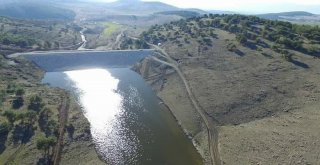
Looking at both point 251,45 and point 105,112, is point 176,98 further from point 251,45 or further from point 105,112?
point 251,45

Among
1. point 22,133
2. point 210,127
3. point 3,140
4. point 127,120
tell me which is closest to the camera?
point 3,140

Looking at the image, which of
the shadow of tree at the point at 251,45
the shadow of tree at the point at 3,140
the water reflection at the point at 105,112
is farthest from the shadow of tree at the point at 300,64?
the shadow of tree at the point at 3,140

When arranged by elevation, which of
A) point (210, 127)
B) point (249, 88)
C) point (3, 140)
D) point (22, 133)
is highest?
point (249, 88)

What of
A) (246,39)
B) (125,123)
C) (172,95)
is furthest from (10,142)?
(246,39)

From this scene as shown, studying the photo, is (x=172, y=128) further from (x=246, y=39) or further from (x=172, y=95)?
(x=246, y=39)

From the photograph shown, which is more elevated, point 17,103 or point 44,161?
point 17,103

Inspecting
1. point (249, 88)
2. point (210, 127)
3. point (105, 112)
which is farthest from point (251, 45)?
point (105, 112)
